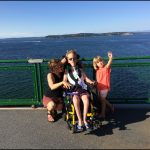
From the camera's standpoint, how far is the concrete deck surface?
17.1ft

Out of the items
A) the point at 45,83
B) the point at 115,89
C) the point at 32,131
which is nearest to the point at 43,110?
the point at 45,83

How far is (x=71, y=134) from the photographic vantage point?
222 inches

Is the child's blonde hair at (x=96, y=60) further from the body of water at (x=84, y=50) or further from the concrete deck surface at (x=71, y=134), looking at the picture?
the body of water at (x=84, y=50)

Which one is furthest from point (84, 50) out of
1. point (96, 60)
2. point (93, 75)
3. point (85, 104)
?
point (85, 104)

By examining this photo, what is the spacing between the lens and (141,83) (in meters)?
8.12

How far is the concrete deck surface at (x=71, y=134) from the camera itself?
5210 millimetres

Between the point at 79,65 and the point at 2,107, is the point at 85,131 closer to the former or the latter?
the point at 79,65

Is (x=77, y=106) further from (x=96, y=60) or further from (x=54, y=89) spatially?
(x=96, y=60)

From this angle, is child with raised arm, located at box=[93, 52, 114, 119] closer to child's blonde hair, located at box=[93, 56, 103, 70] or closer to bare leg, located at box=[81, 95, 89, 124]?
child's blonde hair, located at box=[93, 56, 103, 70]

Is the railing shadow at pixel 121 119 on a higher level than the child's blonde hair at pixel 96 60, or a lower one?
lower

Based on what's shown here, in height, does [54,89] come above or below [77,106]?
above

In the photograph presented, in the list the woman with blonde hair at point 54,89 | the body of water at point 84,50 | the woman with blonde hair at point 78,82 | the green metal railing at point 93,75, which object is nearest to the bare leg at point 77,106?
the woman with blonde hair at point 78,82

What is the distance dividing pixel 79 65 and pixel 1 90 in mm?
7773

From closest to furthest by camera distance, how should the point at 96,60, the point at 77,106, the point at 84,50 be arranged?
1. the point at 77,106
2. the point at 96,60
3. the point at 84,50
